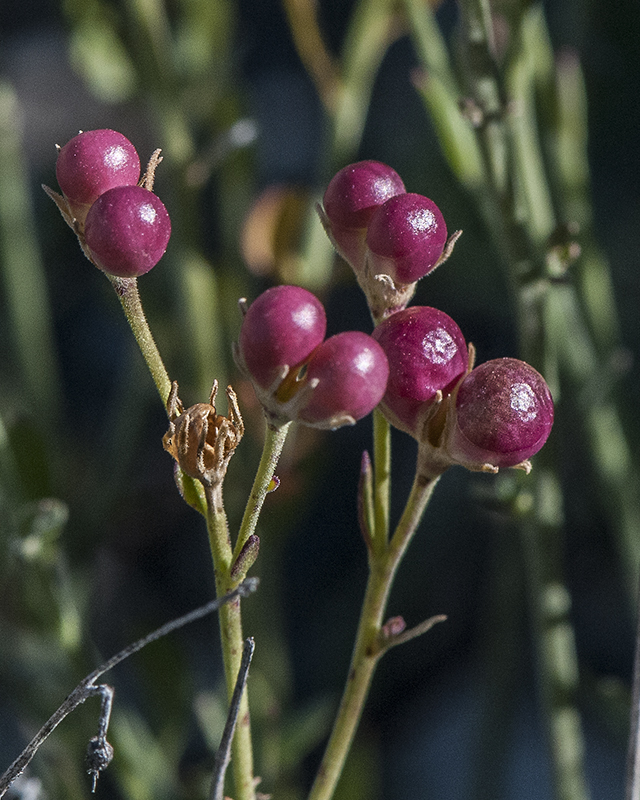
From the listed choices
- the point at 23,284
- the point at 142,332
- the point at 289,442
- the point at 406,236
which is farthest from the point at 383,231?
the point at 23,284

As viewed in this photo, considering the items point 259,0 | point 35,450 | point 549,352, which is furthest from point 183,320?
point 259,0

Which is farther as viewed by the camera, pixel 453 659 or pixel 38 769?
pixel 453 659

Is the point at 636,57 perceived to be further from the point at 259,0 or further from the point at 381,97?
the point at 259,0

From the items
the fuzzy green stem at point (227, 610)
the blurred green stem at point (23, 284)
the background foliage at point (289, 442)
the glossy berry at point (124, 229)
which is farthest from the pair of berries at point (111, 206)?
the blurred green stem at point (23, 284)

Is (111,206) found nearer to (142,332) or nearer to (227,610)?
(142,332)

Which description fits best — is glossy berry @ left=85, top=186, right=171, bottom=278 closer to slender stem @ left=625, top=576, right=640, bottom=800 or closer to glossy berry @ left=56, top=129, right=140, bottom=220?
glossy berry @ left=56, top=129, right=140, bottom=220
